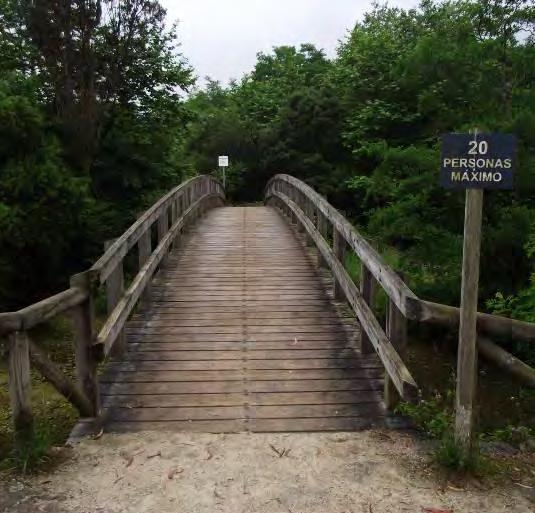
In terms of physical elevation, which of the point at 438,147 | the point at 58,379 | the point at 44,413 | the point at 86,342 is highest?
the point at 438,147

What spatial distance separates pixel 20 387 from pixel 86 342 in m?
0.73

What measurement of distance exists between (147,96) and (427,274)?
10785mm

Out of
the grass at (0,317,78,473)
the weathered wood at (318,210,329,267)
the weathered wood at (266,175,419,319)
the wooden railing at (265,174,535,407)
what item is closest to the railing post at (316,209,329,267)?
the weathered wood at (318,210,329,267)

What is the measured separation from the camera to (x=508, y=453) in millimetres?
3637

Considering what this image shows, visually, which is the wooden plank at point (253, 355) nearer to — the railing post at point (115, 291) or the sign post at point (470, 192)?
the railing post at point (115, 291)

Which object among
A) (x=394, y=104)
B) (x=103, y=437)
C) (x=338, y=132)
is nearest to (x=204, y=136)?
(x=338, y=132)

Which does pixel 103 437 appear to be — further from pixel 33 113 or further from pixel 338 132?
pixel 338 132

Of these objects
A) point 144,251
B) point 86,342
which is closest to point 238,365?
point 86,342

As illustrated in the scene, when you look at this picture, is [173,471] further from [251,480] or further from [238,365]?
[238,365]

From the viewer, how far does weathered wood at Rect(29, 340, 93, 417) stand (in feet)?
11.3

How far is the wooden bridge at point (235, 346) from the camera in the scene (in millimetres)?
3564

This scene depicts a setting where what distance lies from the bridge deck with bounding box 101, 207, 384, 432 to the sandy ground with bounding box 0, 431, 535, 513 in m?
0.30

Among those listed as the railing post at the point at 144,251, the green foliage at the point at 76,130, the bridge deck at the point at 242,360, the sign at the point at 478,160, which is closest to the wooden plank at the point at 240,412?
the bridge deck at the point at 242,360

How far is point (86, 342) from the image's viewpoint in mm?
3992
